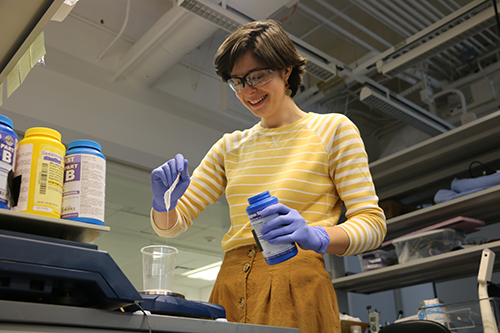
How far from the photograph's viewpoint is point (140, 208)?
377 cm

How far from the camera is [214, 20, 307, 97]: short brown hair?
1.26 m

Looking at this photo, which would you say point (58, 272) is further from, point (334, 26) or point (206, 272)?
point (206, 272)

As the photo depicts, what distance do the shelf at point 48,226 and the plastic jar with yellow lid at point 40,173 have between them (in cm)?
3

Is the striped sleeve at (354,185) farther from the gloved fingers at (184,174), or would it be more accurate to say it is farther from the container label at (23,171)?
the container label at (23,171)

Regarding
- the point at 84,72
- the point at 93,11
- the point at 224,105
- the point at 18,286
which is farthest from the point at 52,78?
the point at 18,286

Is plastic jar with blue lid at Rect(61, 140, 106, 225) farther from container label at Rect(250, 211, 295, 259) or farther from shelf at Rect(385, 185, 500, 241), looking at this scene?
shelf at Rect(385, 185, 500, 241)

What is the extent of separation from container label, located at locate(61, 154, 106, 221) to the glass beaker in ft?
0.71

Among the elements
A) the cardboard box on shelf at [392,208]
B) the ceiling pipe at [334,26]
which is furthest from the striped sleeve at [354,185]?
the ceiling pipe at [334,26]

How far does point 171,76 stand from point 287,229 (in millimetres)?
3368

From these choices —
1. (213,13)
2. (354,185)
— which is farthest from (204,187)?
(213,13)

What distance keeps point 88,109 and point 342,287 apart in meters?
2.33

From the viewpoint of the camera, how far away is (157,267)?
0.92m

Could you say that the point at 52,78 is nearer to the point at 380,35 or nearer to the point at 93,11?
the point at 93,11

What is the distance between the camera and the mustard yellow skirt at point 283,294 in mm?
1041
